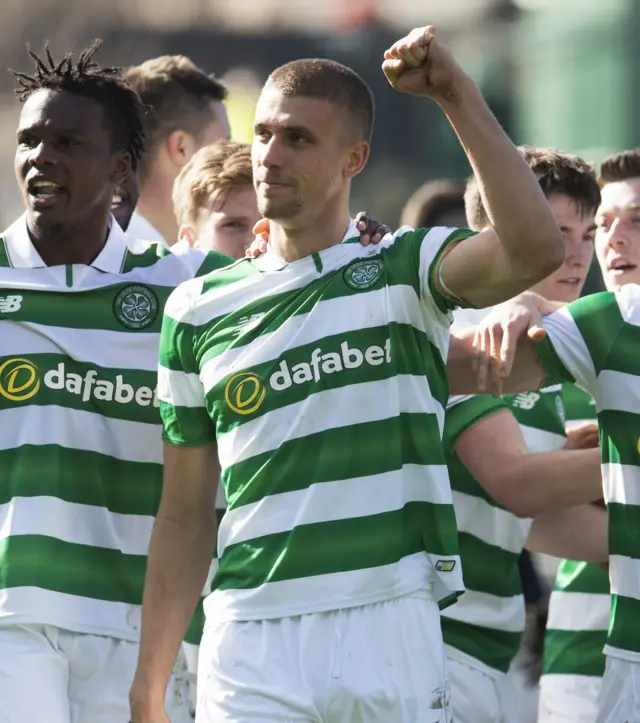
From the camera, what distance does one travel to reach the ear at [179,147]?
7.16 m

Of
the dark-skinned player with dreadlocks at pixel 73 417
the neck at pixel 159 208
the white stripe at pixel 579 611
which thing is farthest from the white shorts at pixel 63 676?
the neck at pixel 159 208

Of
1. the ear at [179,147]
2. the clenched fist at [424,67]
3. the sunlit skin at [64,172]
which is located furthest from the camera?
the ear at [179,147]

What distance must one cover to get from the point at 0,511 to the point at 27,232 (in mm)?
776

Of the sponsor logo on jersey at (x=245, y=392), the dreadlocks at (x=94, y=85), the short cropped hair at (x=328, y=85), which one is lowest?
the sponsor logo on jersey at (x=245, y=392)

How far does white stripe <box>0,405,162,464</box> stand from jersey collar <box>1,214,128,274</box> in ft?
1.38

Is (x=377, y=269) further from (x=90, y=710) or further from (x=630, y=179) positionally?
(x=630, y=179)

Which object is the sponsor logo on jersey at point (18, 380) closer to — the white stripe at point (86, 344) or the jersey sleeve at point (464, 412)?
the white stripe at point (86, 344)

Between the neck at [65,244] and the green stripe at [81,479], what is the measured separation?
55cm

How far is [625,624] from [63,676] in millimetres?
1436

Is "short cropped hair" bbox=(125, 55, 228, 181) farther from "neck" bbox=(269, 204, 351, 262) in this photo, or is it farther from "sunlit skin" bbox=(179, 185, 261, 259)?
"neck" bbox=(269, 204, 351, 262)

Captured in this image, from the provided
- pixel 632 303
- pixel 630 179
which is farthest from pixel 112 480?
pixel 630 179

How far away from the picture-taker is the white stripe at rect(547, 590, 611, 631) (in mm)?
5539

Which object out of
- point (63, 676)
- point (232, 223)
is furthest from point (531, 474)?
point (232, 223)

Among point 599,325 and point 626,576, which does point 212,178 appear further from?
point 626,576
